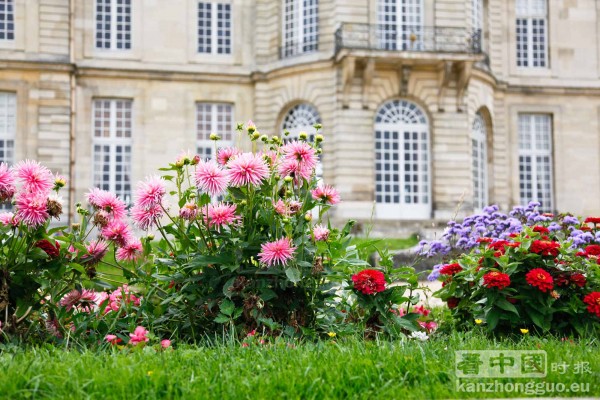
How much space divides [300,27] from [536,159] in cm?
930

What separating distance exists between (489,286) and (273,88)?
1699 centimetres

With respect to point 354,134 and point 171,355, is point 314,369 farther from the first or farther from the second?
point 354,134

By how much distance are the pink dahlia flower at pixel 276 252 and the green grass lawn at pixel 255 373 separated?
539mm

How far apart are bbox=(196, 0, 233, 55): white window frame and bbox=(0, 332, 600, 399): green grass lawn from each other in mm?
19152

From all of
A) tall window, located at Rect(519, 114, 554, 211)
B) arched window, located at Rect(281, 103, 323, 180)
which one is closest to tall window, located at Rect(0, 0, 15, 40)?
arched window, located at Rect(281, 103, 323, 180)

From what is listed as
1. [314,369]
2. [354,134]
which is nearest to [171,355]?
[314,369]

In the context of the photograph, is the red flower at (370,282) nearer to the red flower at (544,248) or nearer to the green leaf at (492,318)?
the green leaf at (492,318)

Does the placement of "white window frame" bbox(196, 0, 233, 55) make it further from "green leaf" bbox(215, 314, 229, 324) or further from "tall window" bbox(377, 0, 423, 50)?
"green leaf" bbox(215, 314, 229, 324)

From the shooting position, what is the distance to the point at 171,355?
4.09m

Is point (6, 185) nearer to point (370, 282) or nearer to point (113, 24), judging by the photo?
point (370, 282)

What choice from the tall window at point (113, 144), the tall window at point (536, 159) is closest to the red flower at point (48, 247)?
the tall window at point (113, 144)

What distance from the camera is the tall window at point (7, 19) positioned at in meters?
21.3

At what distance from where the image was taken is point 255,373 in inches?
150

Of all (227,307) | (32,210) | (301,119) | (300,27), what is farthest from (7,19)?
(227,307)
